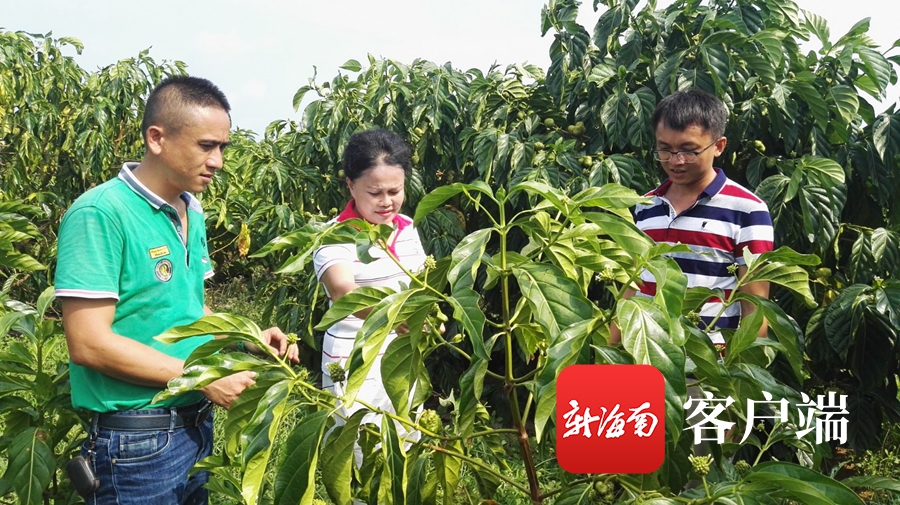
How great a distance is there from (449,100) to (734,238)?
1.62 m

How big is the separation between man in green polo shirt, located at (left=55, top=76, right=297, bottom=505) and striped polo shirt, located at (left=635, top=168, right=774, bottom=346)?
3.47ft

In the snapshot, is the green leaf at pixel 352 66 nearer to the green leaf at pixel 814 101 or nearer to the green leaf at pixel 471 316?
the green leaf at pixel 814 101

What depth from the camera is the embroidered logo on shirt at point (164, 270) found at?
181 centimetres

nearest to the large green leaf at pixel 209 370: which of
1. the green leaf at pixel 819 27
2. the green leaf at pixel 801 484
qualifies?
the green leaf at pixel 801 484

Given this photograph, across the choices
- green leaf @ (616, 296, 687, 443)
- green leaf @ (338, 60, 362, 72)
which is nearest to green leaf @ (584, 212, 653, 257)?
green leaf @ (616, 296, 687, 443)

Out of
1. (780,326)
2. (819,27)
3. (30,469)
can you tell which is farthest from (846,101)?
(30,469)

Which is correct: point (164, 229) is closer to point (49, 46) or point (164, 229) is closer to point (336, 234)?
point (336, 234)

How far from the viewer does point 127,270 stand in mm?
1760

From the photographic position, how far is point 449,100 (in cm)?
362

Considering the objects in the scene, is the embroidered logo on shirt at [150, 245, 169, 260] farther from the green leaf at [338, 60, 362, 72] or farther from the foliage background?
the green leaf at [338, 60, 362, 72]

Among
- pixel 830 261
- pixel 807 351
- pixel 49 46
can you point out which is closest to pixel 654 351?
pixel 807 351

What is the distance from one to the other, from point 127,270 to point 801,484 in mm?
1277

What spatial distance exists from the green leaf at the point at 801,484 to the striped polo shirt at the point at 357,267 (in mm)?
1448

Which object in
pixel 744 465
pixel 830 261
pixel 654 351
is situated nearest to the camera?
pixel 654 351
